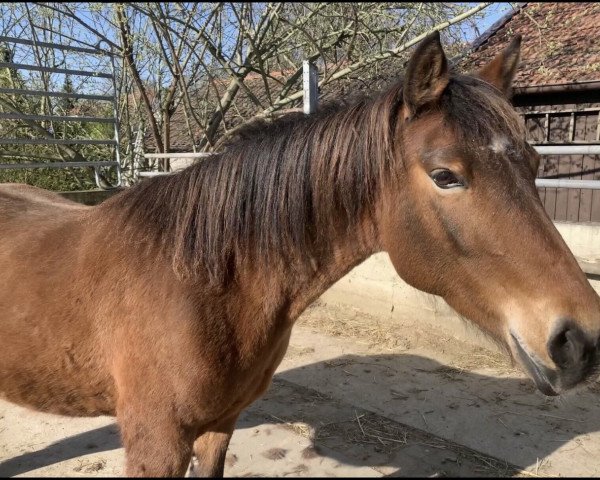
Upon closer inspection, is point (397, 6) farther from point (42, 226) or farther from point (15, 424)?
point (15, 424)

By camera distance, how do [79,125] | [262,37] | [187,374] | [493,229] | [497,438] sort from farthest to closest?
[79,125] → [262,37] → [497,438] → [187,374] → [493,229]

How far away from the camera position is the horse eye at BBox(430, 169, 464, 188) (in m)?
1.51

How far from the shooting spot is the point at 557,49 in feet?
25.3

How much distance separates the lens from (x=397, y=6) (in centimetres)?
642

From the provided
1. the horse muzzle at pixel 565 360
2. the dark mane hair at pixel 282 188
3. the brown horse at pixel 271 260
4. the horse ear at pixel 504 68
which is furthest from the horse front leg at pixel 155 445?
the horse ear at pixel 504 68

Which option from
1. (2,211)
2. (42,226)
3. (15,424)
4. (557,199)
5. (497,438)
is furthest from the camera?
(557,199)

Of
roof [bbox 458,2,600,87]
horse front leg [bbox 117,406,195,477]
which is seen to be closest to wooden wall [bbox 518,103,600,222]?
roof [bbox 458,2,600,87]

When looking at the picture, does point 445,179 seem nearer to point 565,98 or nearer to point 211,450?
point 211,450

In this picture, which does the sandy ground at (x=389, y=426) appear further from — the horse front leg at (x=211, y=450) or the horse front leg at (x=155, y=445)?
the horse front leg at (x=155, y=445)

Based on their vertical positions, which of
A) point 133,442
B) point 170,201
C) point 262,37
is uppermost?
point 262,37

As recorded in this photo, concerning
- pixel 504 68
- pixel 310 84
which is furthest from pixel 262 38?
pixel 504 68

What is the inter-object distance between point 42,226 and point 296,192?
4.89 feet

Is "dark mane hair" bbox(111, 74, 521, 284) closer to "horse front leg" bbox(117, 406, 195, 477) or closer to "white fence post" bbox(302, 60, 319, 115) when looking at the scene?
"horse front leg" bbox(117, 406, 195, 477)

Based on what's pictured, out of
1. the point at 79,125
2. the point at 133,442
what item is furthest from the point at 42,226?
the point at 79,125
